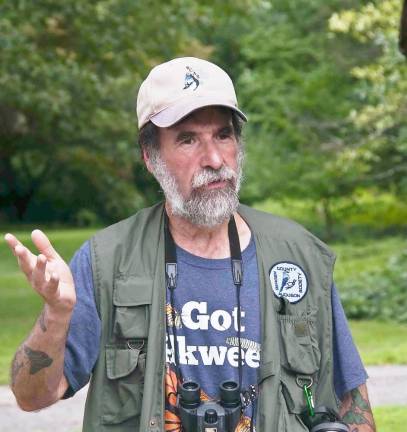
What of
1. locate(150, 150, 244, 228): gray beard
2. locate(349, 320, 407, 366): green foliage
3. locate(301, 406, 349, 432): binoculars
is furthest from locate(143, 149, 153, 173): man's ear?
locate(349, 320, 407, 366): green foliage

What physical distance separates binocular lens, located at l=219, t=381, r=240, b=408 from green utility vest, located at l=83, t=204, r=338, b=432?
104 mm

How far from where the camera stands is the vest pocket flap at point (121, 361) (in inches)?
102

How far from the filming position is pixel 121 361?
2609 mm

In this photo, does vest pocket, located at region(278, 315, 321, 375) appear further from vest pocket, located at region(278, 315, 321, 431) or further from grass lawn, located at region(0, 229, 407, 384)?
grass lawn, located at region(0, 229, 407, 384)

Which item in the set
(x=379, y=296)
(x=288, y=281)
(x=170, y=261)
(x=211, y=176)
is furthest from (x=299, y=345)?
Answer: (x=379, y=296)

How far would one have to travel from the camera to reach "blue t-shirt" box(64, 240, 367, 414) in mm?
2619

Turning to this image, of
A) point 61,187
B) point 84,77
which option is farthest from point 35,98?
point 61,187

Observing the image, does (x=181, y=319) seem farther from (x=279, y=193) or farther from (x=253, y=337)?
(x=279, y=193)

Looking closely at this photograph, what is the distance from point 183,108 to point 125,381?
740 millimetres

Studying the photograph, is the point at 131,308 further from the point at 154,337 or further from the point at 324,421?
the point at 324,421

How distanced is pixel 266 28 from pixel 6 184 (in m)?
16.8

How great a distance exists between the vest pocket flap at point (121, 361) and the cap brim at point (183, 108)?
24.2 inches

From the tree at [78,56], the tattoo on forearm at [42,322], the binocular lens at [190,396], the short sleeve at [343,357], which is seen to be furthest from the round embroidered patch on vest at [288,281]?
the tree at [78,56]

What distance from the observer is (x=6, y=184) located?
43656 millimetres
